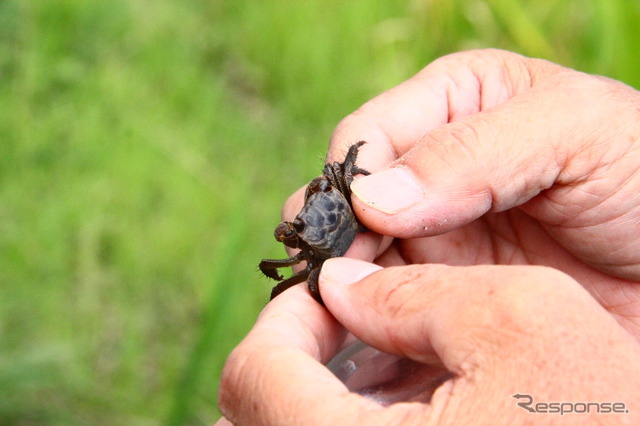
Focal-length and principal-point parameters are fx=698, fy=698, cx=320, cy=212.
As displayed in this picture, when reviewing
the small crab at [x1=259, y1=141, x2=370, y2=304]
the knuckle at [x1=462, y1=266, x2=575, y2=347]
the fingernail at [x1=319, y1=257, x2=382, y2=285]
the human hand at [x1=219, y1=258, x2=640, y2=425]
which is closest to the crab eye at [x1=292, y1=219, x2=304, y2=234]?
the small crab at [x1=259, y1=141, x2=370, y2=304]

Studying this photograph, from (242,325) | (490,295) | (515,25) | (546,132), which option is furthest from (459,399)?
(515,25)

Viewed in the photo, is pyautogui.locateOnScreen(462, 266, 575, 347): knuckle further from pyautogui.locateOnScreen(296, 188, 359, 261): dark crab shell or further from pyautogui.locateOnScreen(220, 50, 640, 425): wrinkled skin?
pyautogui.locateOnScreen(296, 188, 359, 261): dark crab shell

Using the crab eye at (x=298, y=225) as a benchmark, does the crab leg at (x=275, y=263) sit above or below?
below

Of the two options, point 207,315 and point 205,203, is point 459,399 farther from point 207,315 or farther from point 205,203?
point 205,203

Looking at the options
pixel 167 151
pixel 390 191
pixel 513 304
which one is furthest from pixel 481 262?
pixel 167 151

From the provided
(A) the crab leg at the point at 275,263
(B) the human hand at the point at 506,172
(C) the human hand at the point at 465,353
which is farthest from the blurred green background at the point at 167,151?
(C) the human hand at the point at 465,353

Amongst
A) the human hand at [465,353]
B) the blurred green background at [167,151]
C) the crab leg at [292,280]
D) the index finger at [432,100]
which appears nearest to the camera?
the human hand at [465,353]

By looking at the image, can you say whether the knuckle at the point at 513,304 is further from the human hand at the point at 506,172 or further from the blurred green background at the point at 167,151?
the blurred green background at the point at 167,151
